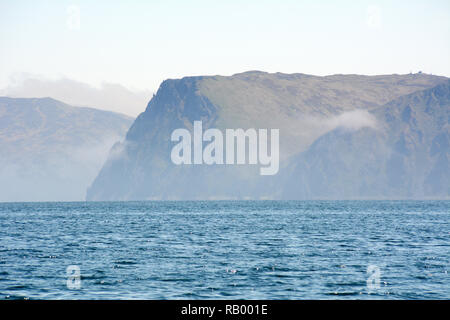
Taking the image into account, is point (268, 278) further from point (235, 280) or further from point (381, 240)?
point (381, 240)

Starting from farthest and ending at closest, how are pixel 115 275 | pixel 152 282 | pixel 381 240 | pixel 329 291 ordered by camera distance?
1. pixel 381 240
2. pixel 115 275
3. pixel 152 282
4. pixel 329 291

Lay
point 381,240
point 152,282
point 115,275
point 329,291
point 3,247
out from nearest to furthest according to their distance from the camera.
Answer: point 329,291 < point 152,282 < point 115,275 < point 3,247 < point 381,240

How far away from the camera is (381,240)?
60938 millimetres

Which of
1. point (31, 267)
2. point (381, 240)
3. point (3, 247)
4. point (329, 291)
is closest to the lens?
point (329, 291)

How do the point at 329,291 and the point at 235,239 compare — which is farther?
the point at 235,239

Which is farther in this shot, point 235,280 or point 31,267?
point 31,267

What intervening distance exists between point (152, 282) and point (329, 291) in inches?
356

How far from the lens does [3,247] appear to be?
54.1 m
